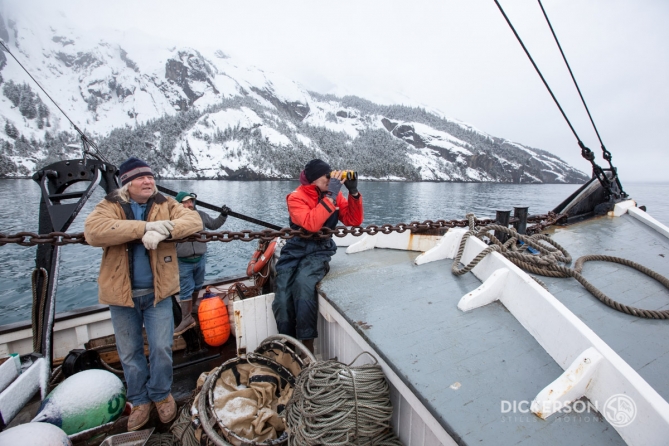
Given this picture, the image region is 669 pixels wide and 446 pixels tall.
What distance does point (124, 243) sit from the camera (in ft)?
6.62

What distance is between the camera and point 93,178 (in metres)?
2.83

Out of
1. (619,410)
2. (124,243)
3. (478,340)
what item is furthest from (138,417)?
(619,410)

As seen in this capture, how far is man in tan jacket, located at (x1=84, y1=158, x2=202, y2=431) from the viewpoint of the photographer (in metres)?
1.92

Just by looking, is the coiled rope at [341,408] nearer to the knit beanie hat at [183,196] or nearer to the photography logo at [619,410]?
the photography logo at [619,410]

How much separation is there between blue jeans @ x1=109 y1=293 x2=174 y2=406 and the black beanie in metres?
1.43

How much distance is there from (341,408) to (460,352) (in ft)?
2.26

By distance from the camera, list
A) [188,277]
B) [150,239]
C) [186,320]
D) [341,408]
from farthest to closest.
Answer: [188,277] → [186,320] → [150,239] → [341,408]

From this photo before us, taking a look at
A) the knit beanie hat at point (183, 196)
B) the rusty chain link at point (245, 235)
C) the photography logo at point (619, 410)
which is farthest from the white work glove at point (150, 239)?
the photography logo at point (619, 410)

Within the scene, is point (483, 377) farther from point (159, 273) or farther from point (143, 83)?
point (143, 83)

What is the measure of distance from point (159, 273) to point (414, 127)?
173m

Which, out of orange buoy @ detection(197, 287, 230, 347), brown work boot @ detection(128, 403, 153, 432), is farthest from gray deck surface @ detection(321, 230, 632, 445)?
brown work boot @ detection(128, 403, 153, 432)

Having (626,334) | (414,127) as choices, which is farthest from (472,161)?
(626,334)

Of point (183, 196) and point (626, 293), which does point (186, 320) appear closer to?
point (183, 196)

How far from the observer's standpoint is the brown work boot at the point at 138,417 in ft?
7.09
